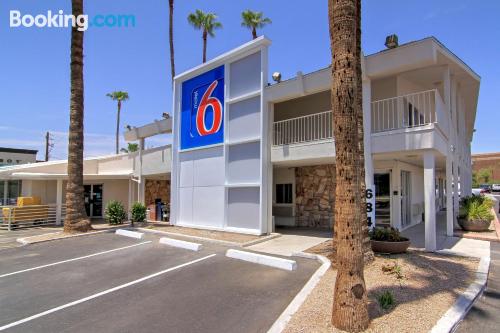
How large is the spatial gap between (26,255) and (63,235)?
3416 millimetres

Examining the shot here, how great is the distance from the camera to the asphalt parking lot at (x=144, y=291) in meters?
5.09

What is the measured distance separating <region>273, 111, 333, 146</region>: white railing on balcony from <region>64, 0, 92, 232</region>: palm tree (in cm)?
878

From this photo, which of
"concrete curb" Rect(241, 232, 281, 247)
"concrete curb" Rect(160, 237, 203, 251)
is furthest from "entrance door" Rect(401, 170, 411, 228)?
"concrete curb" Rect(160, 237, 203, 251)

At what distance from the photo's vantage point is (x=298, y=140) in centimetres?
1406

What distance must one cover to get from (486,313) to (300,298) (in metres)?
2.79

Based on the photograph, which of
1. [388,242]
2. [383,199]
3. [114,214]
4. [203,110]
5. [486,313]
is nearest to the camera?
[486,313]

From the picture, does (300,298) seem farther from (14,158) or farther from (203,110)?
(14,158)

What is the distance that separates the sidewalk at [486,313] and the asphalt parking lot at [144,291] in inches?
104

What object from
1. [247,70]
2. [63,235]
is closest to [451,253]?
[247,70]

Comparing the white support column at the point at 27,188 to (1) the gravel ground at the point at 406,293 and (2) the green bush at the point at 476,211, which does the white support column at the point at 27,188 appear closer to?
(1) the gravel ground at the point at 406,293

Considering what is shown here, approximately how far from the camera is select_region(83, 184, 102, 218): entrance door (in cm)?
2162

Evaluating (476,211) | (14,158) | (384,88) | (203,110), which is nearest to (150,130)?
(203,110)

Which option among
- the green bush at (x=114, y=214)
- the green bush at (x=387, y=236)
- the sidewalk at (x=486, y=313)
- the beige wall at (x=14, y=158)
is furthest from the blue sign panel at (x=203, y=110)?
the beige wall at (x=14, y=158)

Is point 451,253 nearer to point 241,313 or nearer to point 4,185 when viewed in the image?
point 241,313
